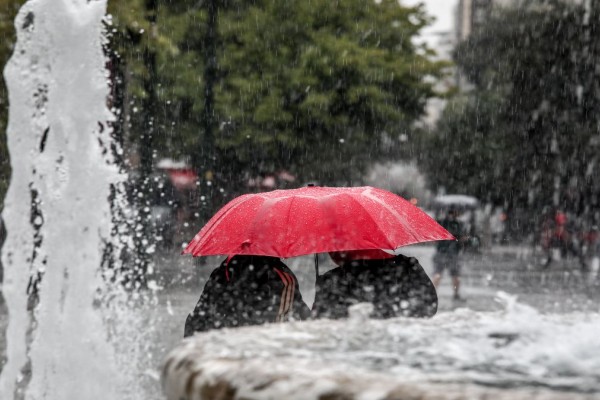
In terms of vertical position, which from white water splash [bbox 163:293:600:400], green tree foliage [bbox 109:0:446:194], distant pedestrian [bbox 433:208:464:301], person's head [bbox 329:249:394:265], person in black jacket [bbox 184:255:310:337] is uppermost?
green tree foliage [bbox 109:0:446:194]

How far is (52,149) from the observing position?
670 centimetres

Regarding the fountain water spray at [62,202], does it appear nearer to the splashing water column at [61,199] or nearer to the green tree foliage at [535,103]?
the splashing water column at [61,199]

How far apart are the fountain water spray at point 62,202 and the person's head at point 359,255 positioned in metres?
1.55

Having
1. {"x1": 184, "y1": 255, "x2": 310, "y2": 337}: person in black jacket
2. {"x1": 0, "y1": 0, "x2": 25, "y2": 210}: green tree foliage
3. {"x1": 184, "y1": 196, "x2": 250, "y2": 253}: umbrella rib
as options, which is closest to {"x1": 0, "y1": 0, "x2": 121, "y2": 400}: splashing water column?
{"x1": 184, "y1": 196, "x2": 250, "y2": 253}: umbrella rib

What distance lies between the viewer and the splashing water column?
5.61m

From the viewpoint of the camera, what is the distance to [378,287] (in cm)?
436

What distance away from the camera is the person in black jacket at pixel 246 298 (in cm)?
419

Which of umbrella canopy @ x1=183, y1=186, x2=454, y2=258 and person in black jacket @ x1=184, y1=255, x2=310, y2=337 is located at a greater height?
umbrella canopy @ x1=183, y1=186, x2=454, y2=258

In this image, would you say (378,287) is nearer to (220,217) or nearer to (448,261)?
(220,217)

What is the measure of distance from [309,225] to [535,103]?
26.6m

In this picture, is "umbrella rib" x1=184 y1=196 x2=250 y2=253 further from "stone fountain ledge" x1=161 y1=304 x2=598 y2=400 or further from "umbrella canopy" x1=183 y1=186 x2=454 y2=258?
"stone fountain ledge" x1=161 y1=304 x2=598 y2=400

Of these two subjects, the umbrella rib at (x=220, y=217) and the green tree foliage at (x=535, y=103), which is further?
the green tree foliage at (x=535, y=103)

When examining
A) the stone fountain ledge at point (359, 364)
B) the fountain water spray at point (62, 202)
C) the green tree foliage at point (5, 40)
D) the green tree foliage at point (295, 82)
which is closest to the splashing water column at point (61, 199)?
the fountain water spray at point (62, 202)

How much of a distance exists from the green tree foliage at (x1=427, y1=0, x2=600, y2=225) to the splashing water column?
73.7 ft
